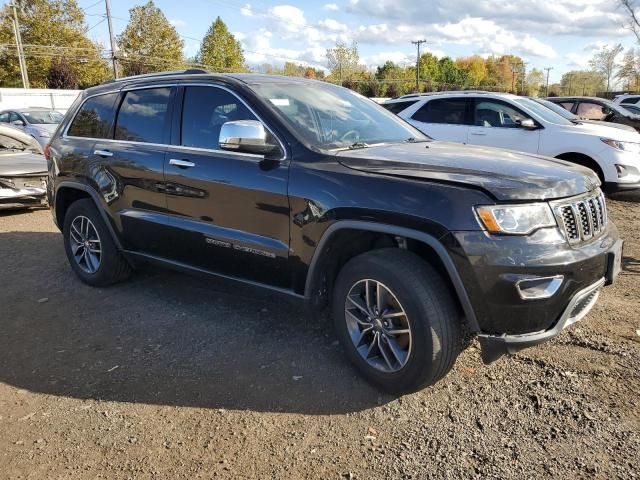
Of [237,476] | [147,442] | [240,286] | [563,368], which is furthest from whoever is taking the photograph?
[240,286]

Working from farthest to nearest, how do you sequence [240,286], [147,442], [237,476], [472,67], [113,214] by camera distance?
[472,67] < [113,214] < [240,286] < [147,442] < [237,476]

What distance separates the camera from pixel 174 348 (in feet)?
12.8

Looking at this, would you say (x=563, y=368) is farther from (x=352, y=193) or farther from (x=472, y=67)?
(x=472, y=67)

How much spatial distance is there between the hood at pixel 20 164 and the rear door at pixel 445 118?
20.0 feet

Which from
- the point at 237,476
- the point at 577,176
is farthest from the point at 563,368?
the point at 237,476

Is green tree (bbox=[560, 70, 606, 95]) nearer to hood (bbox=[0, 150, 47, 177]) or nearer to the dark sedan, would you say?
the dark sedan

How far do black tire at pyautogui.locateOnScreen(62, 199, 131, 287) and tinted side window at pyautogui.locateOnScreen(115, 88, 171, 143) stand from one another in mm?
792

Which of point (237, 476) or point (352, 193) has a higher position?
point (352, 193)

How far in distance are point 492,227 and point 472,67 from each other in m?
124

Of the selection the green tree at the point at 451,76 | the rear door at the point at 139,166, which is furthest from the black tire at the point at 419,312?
the green tree at the point at 451,76

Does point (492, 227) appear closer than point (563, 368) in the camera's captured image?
Yes

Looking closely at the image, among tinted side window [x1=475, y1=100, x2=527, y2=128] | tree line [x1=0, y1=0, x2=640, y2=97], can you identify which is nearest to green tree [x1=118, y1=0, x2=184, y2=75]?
tree line [x1=0, y1=0, x2=640, y2=97]

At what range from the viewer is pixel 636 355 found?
3523 millimetres

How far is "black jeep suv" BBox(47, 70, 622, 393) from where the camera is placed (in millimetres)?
2752
